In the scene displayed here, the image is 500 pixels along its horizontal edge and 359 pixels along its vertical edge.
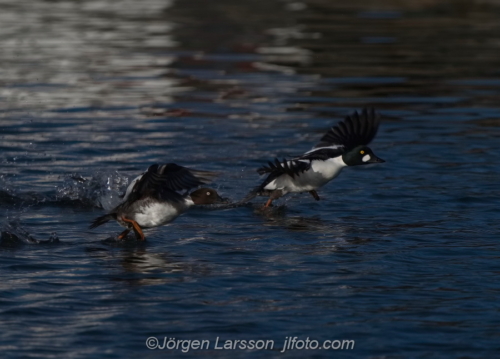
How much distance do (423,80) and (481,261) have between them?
13.3 m

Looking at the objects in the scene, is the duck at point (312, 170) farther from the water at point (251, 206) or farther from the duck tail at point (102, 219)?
the duck tail at point (102, 219)

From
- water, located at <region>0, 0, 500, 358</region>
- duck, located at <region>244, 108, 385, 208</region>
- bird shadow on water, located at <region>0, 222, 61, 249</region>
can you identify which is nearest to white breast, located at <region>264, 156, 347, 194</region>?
duck, located at <region>244, 108, 385, 208</region>

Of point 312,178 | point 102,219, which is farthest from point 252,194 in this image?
point 102,219

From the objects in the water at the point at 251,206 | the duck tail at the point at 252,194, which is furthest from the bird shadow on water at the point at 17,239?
the duck tail at the point at 252,194

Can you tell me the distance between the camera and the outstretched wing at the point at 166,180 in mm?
9625

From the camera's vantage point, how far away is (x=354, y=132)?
12852mm

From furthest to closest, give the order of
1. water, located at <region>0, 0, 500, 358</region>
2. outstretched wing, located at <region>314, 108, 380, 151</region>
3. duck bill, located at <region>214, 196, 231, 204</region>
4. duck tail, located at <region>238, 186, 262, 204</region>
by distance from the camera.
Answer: outstretched wing, located at <region>314, 108, 380, 151</region>, duck tail, located at <region>238, 186, 262, 204</region>, duck bill, located at <region>214, 196, 231, 204</region>, water, located at <region>0, 0, 500, 358</region>

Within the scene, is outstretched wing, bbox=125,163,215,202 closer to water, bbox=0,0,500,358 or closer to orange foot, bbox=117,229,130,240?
orange foot, bbox=117,229,130,240

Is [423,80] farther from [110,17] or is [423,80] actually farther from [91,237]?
[110,17]

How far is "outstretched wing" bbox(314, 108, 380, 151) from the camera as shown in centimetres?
1262

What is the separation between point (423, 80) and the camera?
2228 cm

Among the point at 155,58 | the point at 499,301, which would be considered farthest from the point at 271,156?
the point at 155,58

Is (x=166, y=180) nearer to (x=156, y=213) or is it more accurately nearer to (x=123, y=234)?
(x=156, y=213)

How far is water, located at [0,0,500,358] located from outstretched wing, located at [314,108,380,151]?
2.20 feet
